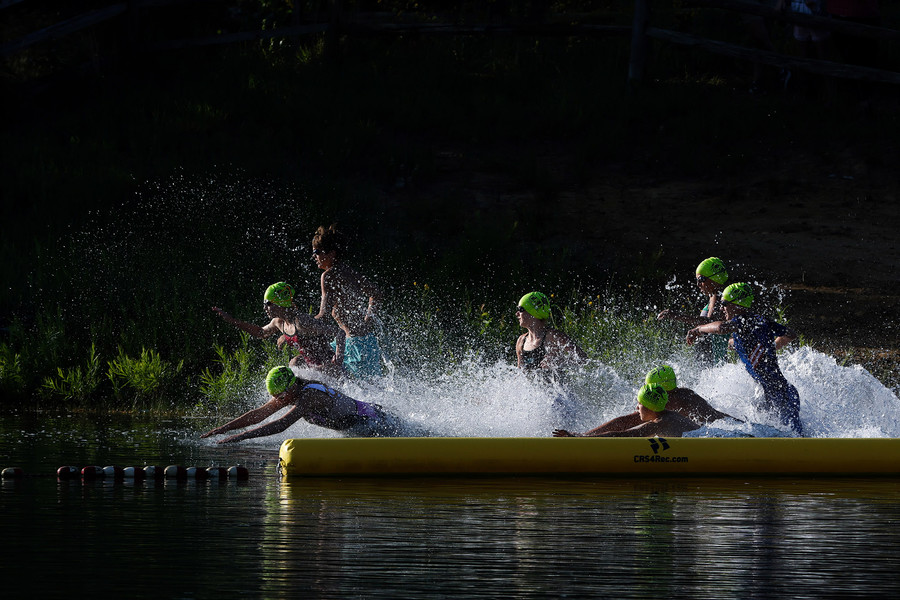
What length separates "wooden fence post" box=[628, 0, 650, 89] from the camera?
18.6 metres

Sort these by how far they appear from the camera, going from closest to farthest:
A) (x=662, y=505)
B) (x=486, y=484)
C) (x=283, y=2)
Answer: (x=662, y=505) < (x=486, y=484) < (x=283, y=2)

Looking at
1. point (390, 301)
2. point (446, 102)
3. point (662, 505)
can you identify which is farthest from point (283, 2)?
point (662, 505)

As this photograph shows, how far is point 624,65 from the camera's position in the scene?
2038 cm

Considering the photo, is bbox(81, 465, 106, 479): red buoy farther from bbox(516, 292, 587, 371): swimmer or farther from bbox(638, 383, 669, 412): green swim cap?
bbox(638, 383, 669, 412): green swim cap

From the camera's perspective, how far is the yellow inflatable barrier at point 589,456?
9.45 m

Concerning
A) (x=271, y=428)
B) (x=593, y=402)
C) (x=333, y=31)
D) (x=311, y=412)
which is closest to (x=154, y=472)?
(x=271, y=428)

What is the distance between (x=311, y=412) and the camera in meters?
10.8

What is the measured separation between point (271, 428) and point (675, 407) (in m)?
3.09

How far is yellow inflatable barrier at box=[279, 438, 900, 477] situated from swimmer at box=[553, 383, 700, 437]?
2.20 feet

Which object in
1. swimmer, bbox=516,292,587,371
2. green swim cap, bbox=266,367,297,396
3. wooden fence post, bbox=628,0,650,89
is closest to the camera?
green swim cap, bbox=266,367,297,396

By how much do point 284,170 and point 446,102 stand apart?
2.82 meters

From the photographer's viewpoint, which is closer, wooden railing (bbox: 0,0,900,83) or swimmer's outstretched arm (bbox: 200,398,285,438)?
swimmer's outstretched arm (bbox: 200,398,285,438)

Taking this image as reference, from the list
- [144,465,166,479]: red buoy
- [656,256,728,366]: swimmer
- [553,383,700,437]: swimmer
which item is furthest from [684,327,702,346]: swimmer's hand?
[144,465,166,479]: red buoy

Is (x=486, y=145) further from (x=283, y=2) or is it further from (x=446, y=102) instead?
(x=283, y=2)
